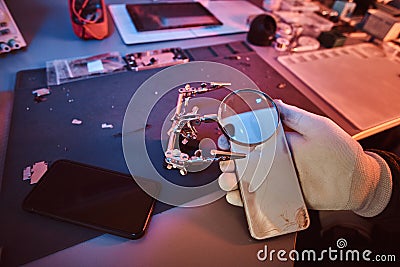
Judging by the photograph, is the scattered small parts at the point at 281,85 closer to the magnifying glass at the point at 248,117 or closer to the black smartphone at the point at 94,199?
the magnifying glass at the point at 248,117

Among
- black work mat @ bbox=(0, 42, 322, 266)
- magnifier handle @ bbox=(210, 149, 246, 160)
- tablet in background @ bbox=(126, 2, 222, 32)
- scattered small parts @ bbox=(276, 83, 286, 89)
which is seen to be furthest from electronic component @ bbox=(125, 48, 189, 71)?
magnifier handle @ bbox=(210, 149, 246, 160)

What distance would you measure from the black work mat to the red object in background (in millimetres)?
202

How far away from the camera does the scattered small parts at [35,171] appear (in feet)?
1.79

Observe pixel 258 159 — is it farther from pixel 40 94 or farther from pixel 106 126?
pixel 40 94

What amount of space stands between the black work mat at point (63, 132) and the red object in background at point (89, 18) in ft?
0.66

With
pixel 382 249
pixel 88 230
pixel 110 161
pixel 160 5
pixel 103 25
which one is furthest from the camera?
pixel 160 5

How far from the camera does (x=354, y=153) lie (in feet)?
1.77

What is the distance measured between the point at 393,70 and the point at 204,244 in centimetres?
89

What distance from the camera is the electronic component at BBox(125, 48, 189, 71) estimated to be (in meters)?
0.83

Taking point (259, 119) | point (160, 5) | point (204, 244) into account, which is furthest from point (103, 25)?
point (204, 244)

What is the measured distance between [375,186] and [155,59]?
26.0 inches

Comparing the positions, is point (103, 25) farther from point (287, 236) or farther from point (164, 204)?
point (287, 236)

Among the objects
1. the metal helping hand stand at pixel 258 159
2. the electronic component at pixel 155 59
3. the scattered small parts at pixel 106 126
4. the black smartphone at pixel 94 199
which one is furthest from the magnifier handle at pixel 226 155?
the electronic component at pixel 155 59

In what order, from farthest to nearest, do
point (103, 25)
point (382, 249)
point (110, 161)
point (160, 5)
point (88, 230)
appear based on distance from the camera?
point (160, 5) < point (103, 25) < point (382, 249) < point (110, 161) < point (88, 230)
